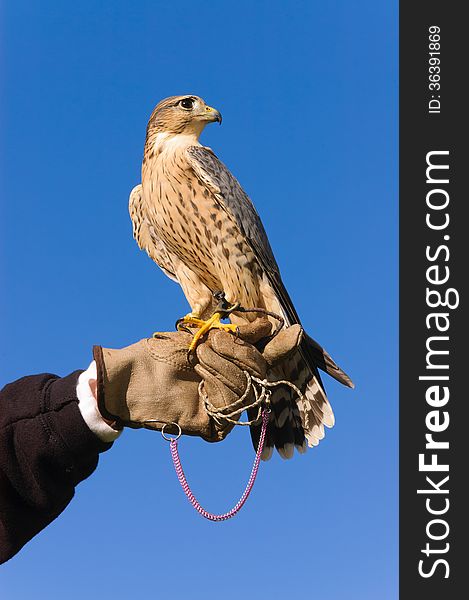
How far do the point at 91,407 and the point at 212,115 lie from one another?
74.6 inches

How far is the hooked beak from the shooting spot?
3822mm

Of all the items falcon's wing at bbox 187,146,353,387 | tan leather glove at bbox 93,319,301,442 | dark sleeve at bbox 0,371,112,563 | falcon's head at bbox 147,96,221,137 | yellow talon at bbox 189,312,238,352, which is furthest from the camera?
falcon's head at bbox 147,96,221,137

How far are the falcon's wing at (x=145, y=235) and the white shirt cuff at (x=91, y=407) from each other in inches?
52.5

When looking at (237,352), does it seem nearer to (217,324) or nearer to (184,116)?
(217,324)

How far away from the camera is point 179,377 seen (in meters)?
2.73

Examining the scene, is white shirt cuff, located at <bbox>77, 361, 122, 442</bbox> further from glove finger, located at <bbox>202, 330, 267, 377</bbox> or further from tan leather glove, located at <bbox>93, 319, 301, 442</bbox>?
glove finger, located at <bbox>202, 330, 267, 377</bbox>

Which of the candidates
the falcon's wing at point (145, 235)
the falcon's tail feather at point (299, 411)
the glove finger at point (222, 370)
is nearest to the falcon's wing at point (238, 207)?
the falcon's tail feather at point (299, 411)

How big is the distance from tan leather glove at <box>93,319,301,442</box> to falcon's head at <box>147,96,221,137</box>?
4.61ft

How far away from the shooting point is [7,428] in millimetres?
2438

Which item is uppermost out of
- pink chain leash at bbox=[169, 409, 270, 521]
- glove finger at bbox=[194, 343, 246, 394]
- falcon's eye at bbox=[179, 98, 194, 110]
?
falcon's eye at bbox=[179, 98, 194, 110]

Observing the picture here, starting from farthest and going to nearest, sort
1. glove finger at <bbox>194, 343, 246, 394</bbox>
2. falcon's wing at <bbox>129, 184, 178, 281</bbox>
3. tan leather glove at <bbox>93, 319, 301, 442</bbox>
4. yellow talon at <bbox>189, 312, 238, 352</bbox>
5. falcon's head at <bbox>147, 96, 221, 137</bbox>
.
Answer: falcon's head at <bbox>147, 96, 221, 137</bbox>
falcon's wing at <bbox>129, 184, 178, 281</bbox>
yellow talon at <bbox>189, 312, 238, 352</bbox>
glove finger at <bbox>194, 343, 246, 394</bbox>
tan leather glove at <bbox>93, 319, 301, 442</bbox>

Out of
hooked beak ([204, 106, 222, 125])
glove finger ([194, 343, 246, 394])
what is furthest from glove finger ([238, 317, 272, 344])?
hooked beak ([204, 106, 222, 125])

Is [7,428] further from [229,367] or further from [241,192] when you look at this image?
[241,192]


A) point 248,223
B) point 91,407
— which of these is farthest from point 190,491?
point 248,223
